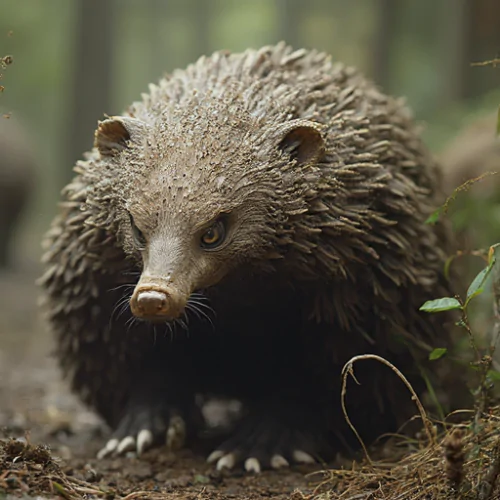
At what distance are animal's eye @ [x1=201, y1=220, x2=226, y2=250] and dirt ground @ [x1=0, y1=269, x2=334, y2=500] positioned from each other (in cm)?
112

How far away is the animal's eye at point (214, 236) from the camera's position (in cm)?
389

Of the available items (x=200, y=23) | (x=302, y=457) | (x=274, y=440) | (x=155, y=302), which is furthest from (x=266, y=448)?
(x=200, y=23)

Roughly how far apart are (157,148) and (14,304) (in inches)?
364


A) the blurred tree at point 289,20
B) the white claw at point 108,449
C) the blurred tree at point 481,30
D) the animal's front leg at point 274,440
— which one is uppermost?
the blurred tree at point 289,20

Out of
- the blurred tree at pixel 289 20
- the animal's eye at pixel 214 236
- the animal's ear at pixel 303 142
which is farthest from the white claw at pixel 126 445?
the blurred tree at pixel 289 20

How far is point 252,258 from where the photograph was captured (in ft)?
13.5

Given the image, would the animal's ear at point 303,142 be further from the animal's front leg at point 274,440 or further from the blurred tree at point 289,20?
the blurred tree at point 289,20

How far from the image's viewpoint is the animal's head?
3805 mm

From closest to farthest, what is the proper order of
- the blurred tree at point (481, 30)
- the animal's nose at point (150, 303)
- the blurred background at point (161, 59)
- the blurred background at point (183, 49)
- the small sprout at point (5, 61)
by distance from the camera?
the animal's nose at point (150, 303) → the small sprout at point (5, 61) → the blurred tree at point (481, 30) → the blurred background at point (161, 59) → the blurred background at point (183, 49)

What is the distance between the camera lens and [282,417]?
4961 mm

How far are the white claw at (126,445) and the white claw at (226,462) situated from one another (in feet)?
1.93

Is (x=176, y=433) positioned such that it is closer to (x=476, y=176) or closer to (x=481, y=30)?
(x=476, y=176)

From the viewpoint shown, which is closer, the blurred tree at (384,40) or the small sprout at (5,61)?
the small sprout at (5,61)

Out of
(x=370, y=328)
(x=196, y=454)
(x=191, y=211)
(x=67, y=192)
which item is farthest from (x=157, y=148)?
(x=196, y=454)
